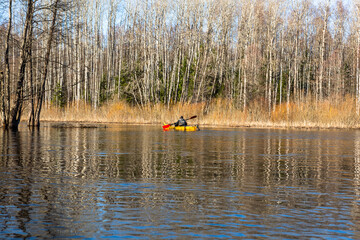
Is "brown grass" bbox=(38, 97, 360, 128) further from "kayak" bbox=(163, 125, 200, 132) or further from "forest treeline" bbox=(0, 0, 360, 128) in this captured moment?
"kayak" bbox=(163, 125, 200, 132)

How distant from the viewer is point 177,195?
9469 mm

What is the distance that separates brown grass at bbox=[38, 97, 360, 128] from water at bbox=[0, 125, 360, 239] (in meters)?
18.8

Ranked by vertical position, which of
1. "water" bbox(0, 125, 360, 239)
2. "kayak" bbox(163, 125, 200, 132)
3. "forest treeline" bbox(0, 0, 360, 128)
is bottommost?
"water" bbox(0, 125, 360, 239)

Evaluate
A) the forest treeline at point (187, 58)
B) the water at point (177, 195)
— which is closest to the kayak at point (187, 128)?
the forest treeline at point (187, 58)

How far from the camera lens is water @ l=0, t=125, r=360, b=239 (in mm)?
7039

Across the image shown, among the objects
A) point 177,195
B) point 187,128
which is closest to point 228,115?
point 187,128

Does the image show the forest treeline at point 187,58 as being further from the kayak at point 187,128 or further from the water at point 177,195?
the water at point 177,195

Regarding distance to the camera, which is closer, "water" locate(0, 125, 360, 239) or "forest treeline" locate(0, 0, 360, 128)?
"water" locate(0, 125, 360, 239)

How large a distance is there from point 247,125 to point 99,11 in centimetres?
2095

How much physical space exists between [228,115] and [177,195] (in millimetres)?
28435

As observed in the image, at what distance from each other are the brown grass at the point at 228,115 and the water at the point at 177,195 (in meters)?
18.8

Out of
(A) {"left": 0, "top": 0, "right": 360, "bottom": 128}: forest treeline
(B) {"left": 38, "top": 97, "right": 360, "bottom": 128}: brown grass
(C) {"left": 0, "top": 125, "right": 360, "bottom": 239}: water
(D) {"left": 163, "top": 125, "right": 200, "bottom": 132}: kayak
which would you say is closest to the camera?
(C) {"left": 0, "top": 125, "right": 360, "bottom": 239}: water

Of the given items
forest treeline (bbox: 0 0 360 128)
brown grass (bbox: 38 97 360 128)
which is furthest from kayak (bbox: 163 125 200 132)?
forest treeline (bbox: 0 0 360 128)

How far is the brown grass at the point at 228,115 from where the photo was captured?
35.3m
